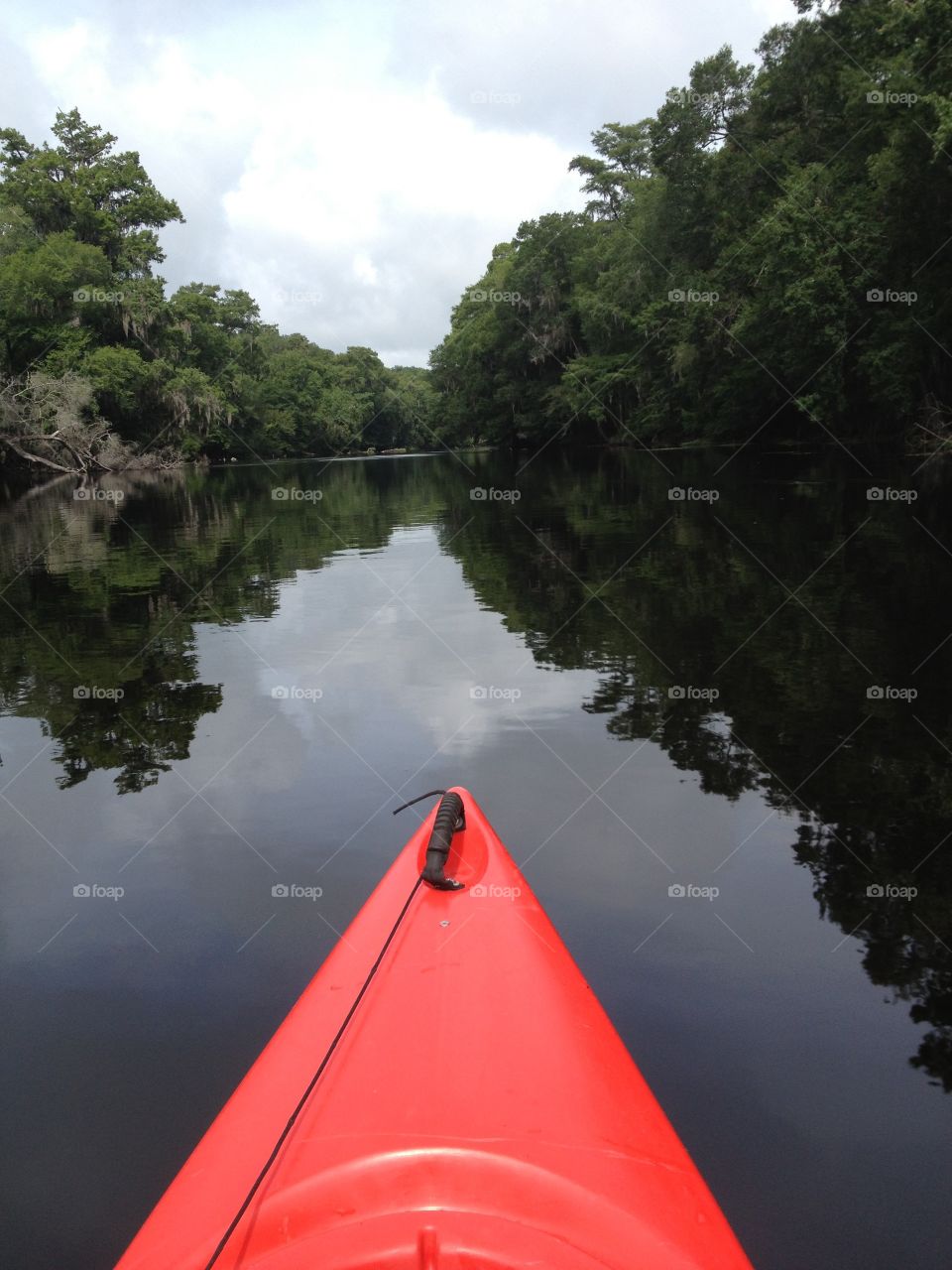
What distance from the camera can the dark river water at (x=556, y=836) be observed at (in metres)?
3.01

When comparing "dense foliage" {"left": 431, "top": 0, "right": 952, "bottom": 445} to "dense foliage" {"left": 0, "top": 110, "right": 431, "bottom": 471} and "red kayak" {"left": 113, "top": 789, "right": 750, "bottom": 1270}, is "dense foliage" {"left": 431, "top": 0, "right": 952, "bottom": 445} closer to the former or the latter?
"red kayak" {"left": 113, "top": 789, "right": 750, "bottom": 1270}

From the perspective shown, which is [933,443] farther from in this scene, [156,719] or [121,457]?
[121,457]

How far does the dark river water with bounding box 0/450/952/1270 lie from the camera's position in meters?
3.01

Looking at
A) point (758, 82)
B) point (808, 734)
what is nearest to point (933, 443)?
point (758, 82)

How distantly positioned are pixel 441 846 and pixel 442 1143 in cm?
150

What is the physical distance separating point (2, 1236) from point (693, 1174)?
2.16 meters

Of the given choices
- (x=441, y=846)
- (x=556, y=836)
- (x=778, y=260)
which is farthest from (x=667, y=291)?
(x=441, y=846)

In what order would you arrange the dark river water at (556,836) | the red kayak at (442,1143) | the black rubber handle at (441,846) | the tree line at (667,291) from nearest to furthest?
1. the red kayak at (442,1143)
2. the dark river water at (556,836)
3. the black rubber handle at (441,846)
4. the tree line at (667,291)

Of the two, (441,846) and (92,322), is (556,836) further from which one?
(92,322)

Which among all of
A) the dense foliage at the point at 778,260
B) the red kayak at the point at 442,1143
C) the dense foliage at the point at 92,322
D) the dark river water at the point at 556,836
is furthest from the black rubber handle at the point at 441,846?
the dense foliage at the point at 92,322

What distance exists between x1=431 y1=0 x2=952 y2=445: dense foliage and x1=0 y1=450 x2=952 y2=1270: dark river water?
15.1 metres

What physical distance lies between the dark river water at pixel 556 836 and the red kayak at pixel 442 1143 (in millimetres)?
808

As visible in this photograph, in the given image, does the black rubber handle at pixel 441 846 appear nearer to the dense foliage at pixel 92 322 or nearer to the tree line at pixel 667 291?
the tree line at pixel 667 291

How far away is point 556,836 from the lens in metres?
5.18
